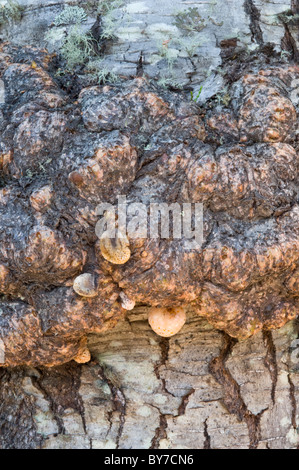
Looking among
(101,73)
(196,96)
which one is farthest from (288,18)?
(101,73)

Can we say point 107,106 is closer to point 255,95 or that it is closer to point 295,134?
point 255,95

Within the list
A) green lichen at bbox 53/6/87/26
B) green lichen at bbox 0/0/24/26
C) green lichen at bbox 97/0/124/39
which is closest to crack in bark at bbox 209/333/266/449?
green lichen at bbox 97/0/124/39

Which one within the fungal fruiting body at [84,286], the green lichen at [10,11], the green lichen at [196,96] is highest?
the green lichen at [10,11]

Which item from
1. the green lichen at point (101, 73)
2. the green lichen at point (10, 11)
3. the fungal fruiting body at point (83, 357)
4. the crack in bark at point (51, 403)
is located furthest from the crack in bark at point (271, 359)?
the green lichen at point (10, 11)

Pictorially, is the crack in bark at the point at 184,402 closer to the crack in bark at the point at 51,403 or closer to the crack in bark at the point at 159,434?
the crack in bark at the point at 159,434

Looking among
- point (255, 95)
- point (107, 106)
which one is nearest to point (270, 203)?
point (255, 95)

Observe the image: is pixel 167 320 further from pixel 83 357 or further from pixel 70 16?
pixel 70 16
